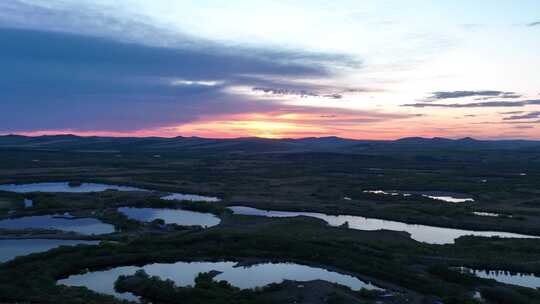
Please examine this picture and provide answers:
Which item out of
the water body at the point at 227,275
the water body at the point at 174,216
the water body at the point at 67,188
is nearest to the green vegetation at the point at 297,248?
the water body at the point at 227,275

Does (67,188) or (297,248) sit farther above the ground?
(297,248)

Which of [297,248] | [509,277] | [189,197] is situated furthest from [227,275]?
[189,197]

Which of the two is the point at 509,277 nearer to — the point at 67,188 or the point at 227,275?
the point at 227,275

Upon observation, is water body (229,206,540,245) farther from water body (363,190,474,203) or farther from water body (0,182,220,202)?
water body (363,190,474,203)

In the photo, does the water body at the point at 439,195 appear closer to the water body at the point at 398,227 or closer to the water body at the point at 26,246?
the water body at the point at 398,227

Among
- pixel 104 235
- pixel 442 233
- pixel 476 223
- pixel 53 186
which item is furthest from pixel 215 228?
pixel 53 186
